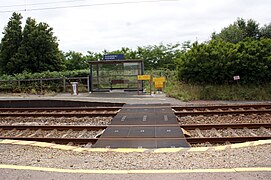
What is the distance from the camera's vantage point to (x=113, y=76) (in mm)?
22609

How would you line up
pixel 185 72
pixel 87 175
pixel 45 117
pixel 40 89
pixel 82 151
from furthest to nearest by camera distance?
pixel 40 89 < pixel 185 72 < pixel 45 117 < pixel 82 151 < pixel 87 175

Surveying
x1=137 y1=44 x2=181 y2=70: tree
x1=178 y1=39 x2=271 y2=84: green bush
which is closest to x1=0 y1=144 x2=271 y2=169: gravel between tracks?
x1=178 y1=39 x2=271 y2=84: green bush

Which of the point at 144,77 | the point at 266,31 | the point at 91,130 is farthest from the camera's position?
the point at 266,31

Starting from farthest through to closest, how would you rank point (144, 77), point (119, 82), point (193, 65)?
point (119, 82)
point (144, 77)
point (193, 65)

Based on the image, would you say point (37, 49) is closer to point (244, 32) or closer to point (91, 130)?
point (91, 130)

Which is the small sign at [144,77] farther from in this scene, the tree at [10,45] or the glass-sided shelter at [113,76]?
the tree at [10,45]

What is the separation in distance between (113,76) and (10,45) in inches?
638

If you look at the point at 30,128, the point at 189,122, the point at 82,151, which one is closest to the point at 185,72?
the point at 189,122

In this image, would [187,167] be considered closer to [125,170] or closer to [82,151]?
[125,170]

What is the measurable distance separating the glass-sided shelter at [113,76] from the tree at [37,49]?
39.5 ft

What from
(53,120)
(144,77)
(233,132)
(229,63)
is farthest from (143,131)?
(144,77)

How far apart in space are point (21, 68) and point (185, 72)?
20129 mm

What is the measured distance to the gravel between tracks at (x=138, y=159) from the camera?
208 inches

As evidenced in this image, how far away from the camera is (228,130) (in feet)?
32.4
